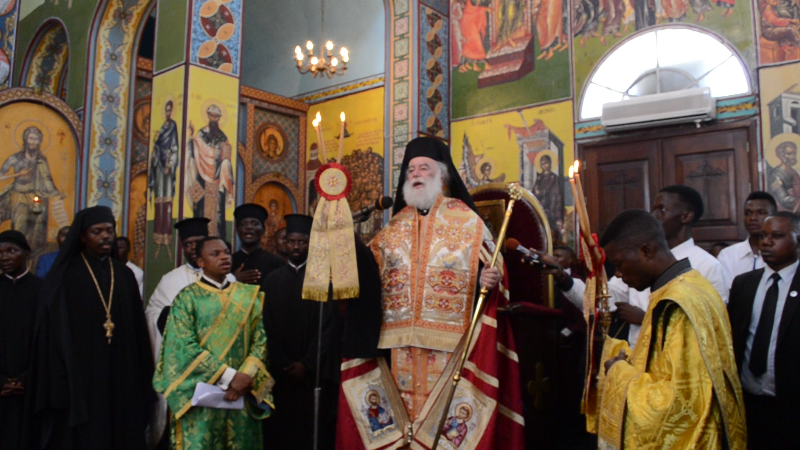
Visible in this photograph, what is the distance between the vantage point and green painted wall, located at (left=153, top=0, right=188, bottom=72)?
7.65 meters

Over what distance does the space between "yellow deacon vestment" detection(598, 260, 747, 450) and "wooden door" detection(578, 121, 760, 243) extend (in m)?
5.93

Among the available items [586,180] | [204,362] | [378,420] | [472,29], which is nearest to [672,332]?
[378,420]

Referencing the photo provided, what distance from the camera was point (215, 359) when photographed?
419 cm

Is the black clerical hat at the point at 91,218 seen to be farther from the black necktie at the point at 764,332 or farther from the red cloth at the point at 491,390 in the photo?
the black necktie at the point at 764,332

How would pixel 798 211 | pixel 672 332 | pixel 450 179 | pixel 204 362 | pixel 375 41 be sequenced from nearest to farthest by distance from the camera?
pixel 672 332
pixel 204 362
pixel 450 179
pixel 798 211
pixel 375 41

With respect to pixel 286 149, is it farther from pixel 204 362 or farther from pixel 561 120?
pixel 204 362

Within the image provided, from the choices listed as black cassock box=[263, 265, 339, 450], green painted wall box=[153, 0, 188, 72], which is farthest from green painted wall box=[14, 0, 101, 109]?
black cassock box=[263, 265, 339, 450]

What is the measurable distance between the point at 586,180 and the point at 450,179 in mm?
4950

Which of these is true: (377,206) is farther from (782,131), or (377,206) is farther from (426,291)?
(782,131)

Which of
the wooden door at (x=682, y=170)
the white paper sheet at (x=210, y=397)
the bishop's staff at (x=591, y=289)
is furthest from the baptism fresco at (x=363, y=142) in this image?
the bishop's staff at (x=591, y=289)

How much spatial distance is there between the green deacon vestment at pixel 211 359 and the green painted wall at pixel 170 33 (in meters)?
4.15

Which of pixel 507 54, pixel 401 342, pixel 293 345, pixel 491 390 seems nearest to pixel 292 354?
pixel 293 345

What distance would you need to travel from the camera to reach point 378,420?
3967 millimetres

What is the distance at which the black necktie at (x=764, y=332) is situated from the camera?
10.5ft
